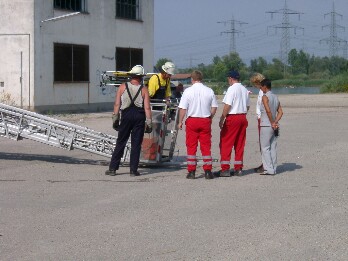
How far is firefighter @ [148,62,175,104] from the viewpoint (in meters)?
14.7

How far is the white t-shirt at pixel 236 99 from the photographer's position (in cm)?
Result: 1394

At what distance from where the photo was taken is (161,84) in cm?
1485

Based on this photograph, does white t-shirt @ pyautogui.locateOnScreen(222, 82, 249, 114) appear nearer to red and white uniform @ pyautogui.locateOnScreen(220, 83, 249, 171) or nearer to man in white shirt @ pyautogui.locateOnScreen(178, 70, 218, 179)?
red and white uniform @ pyautogui.locateOnScreen(220, 83, 249, 171)

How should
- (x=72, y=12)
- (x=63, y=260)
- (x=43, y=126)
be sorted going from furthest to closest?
(x=72, y=12) → (x=43, y=126) → (x=63, y=260)

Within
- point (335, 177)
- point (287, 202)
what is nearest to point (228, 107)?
point (335, 177)

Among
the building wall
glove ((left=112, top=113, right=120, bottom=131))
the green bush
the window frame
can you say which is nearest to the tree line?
the green bush

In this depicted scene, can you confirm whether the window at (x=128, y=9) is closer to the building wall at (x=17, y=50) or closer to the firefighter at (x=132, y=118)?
the building wall at (x=17, y=50)

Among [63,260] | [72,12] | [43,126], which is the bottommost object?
[63,260]

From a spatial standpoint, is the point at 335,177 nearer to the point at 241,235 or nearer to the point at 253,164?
the point at 253,164

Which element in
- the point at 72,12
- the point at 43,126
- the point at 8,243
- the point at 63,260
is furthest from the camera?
the point at 72,12

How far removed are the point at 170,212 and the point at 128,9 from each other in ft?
96.8

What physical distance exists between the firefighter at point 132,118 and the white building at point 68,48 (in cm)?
1832

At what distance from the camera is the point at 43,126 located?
15.3 meters

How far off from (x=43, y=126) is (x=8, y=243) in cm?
691
